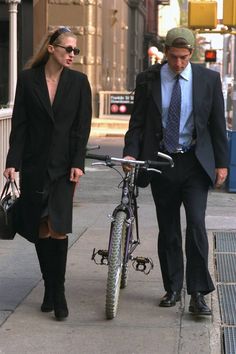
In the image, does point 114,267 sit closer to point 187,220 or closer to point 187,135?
point 187,220

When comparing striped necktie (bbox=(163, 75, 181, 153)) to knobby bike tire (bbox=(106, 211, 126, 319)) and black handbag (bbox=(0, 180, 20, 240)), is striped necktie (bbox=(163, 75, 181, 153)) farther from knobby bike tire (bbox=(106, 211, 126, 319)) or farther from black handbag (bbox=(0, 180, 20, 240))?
black handbag (bbox=(0, 180, 20, 240))

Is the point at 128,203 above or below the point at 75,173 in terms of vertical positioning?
below

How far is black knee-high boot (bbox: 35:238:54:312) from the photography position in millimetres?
5164

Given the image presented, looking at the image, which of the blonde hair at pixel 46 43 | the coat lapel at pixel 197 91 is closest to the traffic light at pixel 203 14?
the coat lapel at pixel 197 91

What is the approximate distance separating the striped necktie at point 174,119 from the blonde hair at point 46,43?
805 mm

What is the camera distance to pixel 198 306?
5172 mm

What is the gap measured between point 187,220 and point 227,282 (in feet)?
4.08

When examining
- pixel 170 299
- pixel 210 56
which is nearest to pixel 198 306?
pixel 170 299

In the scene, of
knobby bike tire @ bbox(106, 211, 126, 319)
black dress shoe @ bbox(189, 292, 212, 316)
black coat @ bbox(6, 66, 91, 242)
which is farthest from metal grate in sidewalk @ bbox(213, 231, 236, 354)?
black coat @ bbox(6, 66, 91, 242)

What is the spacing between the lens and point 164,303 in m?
5.45

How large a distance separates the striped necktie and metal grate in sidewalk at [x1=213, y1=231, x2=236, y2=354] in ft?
4.15

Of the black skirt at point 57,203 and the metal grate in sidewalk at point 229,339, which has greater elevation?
the black skirt at point 57,203

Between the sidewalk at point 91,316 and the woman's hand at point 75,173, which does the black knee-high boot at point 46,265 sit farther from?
the woman's hand at point 75,173

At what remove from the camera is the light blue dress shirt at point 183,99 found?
5164 mm
